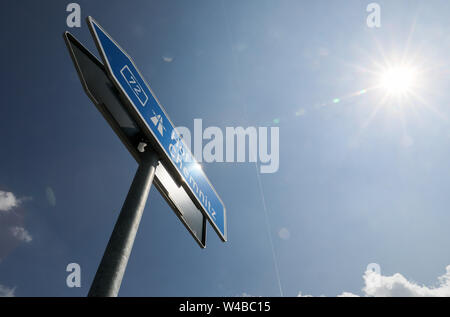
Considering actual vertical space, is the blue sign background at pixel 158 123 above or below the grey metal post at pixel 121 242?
above

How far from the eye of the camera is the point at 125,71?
1877 millimetres

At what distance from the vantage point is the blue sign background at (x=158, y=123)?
Answer: 1.73 metres

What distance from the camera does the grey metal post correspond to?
4.10 ft

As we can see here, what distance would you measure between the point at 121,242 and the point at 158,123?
3.49 feet

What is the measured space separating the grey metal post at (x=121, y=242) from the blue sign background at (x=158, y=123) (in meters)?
0.47

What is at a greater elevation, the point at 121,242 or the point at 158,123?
the point at 158,123

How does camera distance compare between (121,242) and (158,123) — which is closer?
(121,242)

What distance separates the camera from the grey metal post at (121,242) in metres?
1.25

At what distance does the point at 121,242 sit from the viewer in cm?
139

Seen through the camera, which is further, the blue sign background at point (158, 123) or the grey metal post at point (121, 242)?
the blue sign background at point (158, 123)

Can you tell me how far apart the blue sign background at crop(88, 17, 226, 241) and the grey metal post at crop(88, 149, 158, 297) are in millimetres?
468

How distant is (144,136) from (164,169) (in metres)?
0.35
